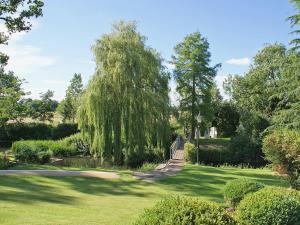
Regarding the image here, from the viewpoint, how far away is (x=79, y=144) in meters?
35.3

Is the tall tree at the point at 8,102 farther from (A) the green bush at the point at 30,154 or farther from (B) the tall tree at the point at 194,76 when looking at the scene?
(B) the tall tree at the point at 194,76

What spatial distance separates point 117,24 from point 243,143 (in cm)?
1528

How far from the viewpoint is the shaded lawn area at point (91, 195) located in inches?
382

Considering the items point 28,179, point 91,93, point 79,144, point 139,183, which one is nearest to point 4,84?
point 79,144

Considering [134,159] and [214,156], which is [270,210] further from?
[214,156]

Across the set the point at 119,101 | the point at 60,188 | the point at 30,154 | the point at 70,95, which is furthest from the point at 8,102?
the point at 70,95

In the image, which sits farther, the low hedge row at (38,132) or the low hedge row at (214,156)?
the low hedge row at (38,132)

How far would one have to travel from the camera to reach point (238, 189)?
425 inches

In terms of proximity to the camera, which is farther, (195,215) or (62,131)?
(62,131)

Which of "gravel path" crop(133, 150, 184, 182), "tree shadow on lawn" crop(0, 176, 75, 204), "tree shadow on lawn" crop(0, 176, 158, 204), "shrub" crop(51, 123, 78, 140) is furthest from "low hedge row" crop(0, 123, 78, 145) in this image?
"tree shadow on lawn" crop(0, 176, 75, 204)

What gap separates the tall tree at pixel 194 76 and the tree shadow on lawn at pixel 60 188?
25.0 meters

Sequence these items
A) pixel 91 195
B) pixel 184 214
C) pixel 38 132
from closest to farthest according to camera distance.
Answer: pixel 184 214
pixel 91 195
pixel 38 132

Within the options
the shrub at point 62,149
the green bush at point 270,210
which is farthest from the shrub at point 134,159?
the green bush at point 270,210

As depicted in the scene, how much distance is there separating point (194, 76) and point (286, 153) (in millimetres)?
28425
